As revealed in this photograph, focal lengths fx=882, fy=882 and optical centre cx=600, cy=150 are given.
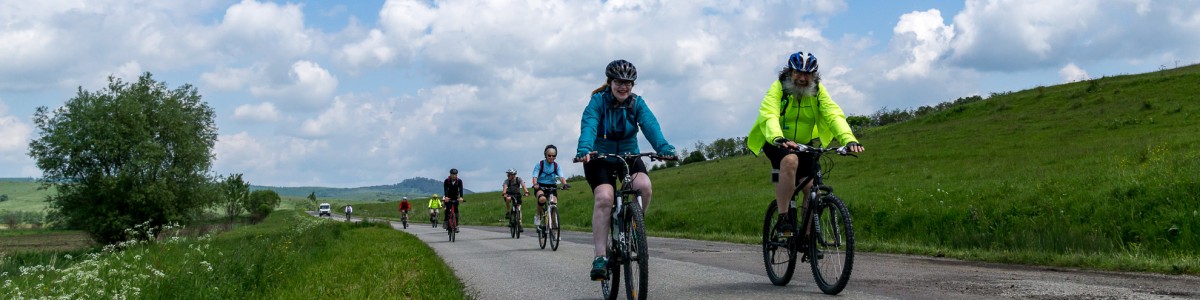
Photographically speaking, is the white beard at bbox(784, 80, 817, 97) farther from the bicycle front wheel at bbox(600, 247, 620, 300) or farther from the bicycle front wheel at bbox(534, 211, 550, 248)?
the bicycle front wheel at bbox(534, 211, 550, 248)

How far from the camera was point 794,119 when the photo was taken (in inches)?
287

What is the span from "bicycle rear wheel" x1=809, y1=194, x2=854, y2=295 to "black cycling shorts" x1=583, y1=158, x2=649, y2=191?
4.54ft

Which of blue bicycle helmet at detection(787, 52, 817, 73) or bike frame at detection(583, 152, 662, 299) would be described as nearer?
bike frame at detection(583, 152, 662, 299)

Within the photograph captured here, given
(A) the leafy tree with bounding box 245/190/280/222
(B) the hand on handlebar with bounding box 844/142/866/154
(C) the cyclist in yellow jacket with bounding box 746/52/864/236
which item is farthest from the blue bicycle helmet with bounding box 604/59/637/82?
(A) the leafy tree with bounding box 245/190/280/222

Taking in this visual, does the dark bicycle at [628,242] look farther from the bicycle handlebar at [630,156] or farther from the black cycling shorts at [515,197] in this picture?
the black cycling shorts at [515,197]

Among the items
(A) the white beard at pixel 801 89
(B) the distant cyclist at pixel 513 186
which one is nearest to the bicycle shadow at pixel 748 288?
(A) the white beard at pixel 801 89

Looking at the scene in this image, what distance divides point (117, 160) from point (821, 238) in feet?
188

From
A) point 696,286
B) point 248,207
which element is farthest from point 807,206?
point 248,207

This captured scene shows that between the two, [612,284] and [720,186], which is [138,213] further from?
[612,284]

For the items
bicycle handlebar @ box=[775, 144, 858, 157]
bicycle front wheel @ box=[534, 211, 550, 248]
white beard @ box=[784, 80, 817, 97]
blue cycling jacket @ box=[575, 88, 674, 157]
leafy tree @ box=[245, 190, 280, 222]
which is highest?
leafy tree @ box=[245, 190, 280, 222]

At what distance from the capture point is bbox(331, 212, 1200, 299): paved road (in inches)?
254

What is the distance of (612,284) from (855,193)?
21.0 meters

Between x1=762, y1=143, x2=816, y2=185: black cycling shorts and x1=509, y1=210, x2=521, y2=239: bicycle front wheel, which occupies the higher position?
x1=762, y1=143, x2=816, y2=185: black cycling shorts

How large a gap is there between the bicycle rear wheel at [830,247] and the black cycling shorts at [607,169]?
1384 millimetres
